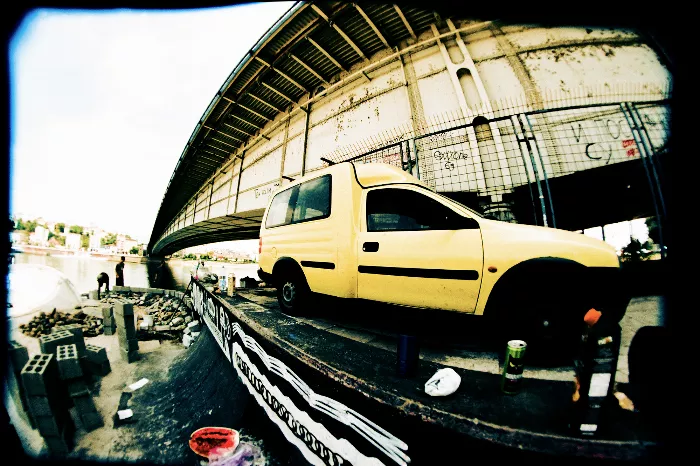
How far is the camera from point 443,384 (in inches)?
54.8

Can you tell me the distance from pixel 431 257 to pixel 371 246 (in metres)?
0.68

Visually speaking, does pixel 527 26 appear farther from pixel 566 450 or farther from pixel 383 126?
pixel 566 450

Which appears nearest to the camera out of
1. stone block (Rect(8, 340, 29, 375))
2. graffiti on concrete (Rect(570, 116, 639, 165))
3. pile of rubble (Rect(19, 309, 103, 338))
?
stone block (Rect(8, 340, 29, 375))

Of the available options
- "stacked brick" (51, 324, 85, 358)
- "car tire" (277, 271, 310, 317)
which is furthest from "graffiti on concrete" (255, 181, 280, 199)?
"stacked brick" (51, 324, 85, 358)

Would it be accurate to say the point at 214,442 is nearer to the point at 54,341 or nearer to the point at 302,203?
the point at 302,203

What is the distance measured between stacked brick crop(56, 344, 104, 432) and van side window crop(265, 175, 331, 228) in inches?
114

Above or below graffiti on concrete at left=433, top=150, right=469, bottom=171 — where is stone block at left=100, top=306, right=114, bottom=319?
below

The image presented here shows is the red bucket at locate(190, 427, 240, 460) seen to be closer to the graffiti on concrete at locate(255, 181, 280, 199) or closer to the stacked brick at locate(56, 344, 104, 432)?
the stacked brick at locate(56, 344, 104, 432)

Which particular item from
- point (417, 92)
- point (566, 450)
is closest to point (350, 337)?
point (566, 450)

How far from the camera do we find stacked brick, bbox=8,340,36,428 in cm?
233

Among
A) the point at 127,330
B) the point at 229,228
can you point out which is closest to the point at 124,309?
the point at 127,330

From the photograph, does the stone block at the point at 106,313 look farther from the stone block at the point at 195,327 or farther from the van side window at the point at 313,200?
the van side window at the point at 313,200

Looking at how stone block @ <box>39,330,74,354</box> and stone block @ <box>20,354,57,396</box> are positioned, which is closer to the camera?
stone block @ <box>20,354,57,396</box>

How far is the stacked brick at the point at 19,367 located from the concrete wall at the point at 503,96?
23.1 ft
